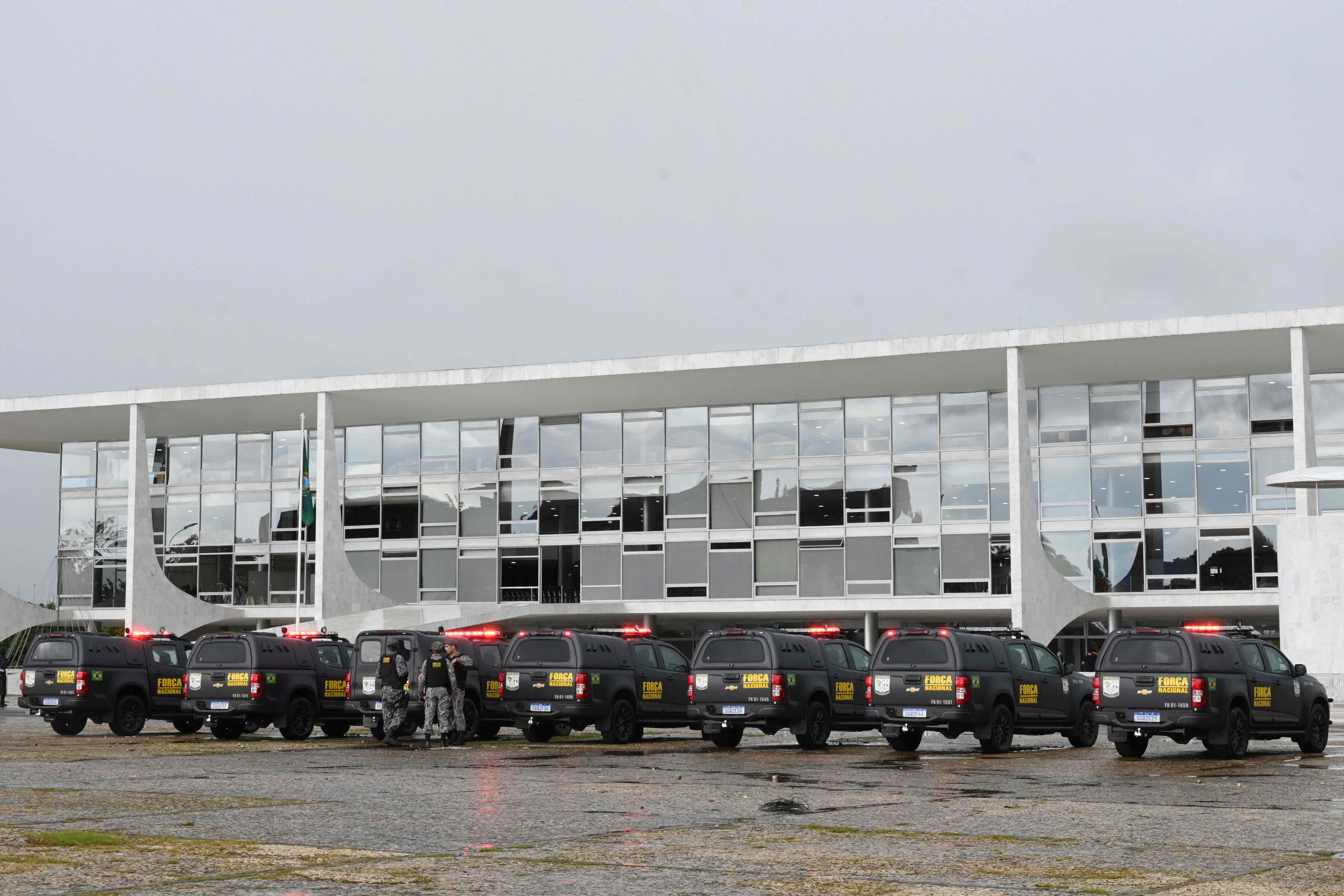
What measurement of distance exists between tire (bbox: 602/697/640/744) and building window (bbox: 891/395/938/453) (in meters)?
26.3

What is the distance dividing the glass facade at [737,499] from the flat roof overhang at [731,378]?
0.84m

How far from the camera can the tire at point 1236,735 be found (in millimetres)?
19344

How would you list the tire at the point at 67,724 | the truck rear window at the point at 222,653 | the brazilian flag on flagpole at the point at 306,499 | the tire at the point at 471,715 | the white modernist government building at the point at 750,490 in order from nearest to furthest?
the tire at the point at 471,715
the truck rear window at the point at 222,653
the tire at the point at 67,724
the white modernist government building at the point at 750,490
the brazilian flag on flagpole at the point at 306,499

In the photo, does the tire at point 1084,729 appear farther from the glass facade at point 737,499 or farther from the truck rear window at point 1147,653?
the glass facade at point 737,499

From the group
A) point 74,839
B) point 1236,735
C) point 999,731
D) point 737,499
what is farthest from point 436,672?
point 737,499

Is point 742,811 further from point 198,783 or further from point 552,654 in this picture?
point 552,654

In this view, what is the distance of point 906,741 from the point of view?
21.9 metres

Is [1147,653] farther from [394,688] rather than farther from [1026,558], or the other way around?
[1026,558]

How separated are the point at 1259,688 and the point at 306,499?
110 ft

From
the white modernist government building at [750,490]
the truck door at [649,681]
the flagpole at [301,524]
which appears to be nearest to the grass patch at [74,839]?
the truck door at [649,681]

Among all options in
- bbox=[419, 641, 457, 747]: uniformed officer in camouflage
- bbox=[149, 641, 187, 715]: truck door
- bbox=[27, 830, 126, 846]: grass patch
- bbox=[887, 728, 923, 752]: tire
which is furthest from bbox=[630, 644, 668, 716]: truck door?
bbox=[27, 830, 126, 846]: grass patch

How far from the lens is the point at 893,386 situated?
48156mm

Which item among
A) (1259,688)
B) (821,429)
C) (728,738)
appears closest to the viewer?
(1259,688)

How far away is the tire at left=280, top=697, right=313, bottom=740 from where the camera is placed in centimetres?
2506
